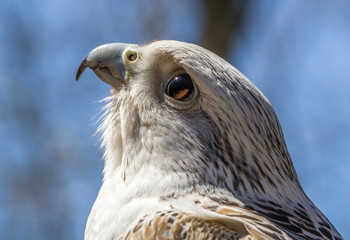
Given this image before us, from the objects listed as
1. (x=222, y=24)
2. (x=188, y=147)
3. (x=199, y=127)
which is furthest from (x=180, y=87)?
(x=222, y=24)

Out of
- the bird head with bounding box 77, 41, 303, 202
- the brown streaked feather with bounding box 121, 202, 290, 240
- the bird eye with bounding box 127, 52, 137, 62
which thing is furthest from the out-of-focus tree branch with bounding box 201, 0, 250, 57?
the brown streaked feather with bounding box 121, 202, 290, 240

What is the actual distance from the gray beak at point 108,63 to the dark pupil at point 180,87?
40 centimetres

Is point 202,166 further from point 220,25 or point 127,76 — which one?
point 220,25

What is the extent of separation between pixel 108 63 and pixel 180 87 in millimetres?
549

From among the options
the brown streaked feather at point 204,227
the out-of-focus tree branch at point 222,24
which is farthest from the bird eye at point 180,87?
the out-of-focus tree branch at point 222,24

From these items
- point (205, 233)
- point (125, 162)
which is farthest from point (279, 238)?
point (125, 162)

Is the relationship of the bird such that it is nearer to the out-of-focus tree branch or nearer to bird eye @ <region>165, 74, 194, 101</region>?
bird eye @ <region>165, 74, 194, 101</region>

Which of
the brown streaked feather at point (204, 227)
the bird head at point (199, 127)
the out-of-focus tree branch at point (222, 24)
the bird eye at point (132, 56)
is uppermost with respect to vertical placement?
the out-of-focus tree branch at point (222, 24)

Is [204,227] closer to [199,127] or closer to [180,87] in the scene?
[199,127]

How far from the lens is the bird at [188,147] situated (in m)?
4.06

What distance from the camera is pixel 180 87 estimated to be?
4.36m

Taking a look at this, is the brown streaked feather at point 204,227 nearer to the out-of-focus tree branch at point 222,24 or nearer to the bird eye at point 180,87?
the bird eye at point 180,87

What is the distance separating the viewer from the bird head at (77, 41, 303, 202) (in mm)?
4223

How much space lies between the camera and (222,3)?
7152mm
